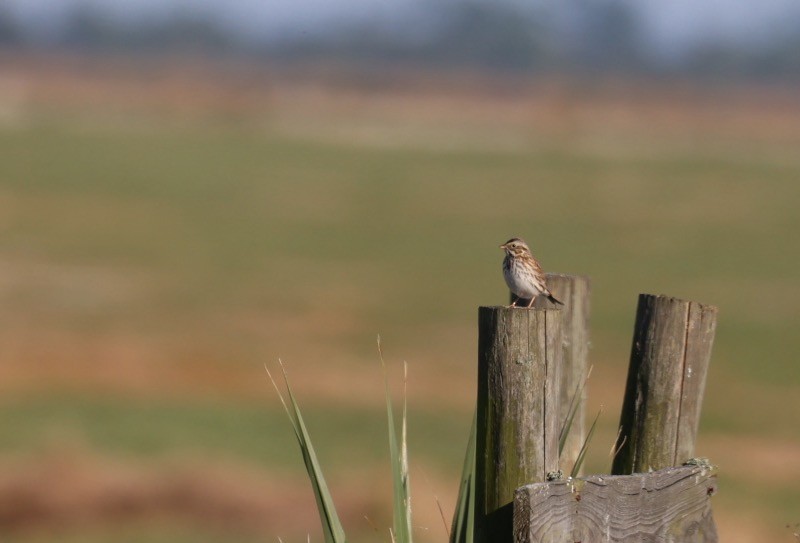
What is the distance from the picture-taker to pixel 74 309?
28.3m

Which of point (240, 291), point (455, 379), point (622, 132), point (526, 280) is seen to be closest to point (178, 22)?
point (622, 132)

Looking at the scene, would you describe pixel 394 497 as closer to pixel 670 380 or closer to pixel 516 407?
pixel 516 407

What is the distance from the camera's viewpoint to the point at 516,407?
3.96 metres

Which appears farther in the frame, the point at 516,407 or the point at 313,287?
the point at 313,287

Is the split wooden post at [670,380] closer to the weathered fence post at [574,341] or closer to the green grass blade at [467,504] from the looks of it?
the weathered fence post at [574,341]

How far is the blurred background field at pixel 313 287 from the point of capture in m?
15.2

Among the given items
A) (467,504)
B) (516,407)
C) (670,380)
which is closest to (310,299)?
(670,380)

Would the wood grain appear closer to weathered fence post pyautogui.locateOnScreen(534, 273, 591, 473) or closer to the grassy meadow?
weathered fence post pyautogui.locateOnScreen(534, 273, 591, 473)

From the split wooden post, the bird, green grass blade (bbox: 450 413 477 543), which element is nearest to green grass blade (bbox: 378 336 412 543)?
green grass blade (bbox: 450 413 477 543)

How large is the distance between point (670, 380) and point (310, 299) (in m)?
27.6

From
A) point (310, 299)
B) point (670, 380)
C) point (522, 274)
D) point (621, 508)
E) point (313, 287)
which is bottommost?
point (621, 508)

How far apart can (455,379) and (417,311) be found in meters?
8.77

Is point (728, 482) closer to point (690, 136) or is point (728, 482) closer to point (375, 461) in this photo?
point (375, 461)

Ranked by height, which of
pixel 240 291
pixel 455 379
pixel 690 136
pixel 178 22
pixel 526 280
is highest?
pixel 178 22
